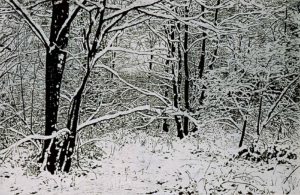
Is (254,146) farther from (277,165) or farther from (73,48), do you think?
(73,48)

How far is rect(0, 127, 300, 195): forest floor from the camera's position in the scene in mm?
5652

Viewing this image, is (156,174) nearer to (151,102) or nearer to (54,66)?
(54,66)

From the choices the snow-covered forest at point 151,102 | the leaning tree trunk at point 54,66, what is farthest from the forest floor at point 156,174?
the leaning tree trunk at point 54,66

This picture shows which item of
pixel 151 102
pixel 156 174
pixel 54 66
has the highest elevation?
pixel 54 66

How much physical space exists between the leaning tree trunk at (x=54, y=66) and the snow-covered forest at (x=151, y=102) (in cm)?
2

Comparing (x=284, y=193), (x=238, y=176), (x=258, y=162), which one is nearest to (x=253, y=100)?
(x=258, y=162)

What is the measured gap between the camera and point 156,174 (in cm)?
640

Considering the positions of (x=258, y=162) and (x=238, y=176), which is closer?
(x=238, y=176)

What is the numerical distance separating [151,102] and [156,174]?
514cm

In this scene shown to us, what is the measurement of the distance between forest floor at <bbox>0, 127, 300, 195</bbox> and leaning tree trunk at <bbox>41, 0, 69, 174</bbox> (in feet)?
1.06

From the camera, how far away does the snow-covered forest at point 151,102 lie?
6.03 metres

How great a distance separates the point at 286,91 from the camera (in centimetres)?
711

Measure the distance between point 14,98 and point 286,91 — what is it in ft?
19.3

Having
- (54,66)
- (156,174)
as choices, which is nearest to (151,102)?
(156,174)
